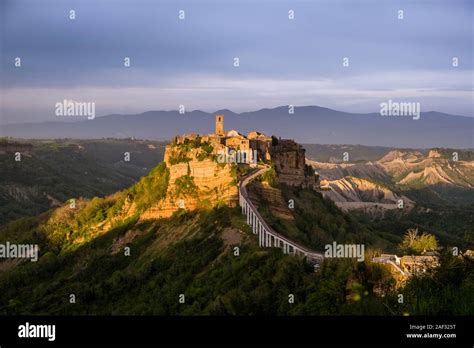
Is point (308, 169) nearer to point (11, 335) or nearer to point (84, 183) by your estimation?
point (11, 335)

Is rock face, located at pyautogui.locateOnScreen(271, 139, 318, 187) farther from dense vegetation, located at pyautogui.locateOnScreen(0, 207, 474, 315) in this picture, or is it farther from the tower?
dense vegetation, located at pyautogui.locateOnScreen(0, 207, 474, 315)

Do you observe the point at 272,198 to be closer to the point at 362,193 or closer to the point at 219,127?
the point at 219,127

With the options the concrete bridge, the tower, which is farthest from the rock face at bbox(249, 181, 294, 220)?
the tower

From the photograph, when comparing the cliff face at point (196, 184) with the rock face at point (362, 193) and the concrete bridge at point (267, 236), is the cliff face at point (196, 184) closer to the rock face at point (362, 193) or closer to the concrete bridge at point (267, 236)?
the concrete bridge at point (267, 236)

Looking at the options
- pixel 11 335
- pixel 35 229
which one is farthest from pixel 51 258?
pixel 11 335

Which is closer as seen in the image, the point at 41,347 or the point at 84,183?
the point at 41,347
